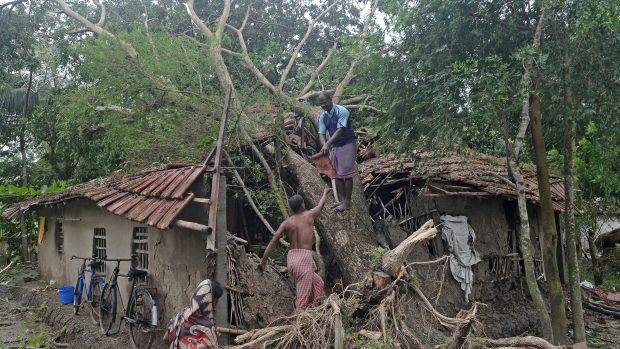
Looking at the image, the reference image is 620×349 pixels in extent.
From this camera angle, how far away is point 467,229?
9883 mm

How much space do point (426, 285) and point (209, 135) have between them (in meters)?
4.60

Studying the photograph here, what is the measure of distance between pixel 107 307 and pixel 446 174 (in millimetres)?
6301

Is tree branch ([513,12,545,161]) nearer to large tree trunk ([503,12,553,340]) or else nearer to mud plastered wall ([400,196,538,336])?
large tree trunk ([503,12,553,340])

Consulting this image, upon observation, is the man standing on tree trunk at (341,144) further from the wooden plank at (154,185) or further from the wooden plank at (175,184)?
the wooden plank at (154,185)

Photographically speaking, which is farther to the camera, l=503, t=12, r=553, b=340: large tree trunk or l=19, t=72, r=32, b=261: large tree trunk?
l=19, t=72, r=32, b=261: large tree trunk

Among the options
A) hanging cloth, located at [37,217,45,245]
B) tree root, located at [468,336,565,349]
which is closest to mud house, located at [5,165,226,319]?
tree root, located at [468,336,565,349]

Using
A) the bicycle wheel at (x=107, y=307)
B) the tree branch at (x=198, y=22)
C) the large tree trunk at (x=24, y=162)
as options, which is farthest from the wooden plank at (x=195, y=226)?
the large tree trunk at (x=24, y=162)

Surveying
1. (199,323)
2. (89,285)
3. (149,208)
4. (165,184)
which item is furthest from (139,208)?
(89,285)

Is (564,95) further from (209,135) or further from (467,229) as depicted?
(209,135)

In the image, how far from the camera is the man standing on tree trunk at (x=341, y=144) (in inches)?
290

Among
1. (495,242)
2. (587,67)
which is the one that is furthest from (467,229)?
(587,67)

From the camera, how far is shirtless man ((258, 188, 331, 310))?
635cm

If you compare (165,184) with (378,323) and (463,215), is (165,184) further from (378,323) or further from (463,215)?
(463,215)

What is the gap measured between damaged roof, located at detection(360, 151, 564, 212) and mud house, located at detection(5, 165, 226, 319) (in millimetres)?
3695
